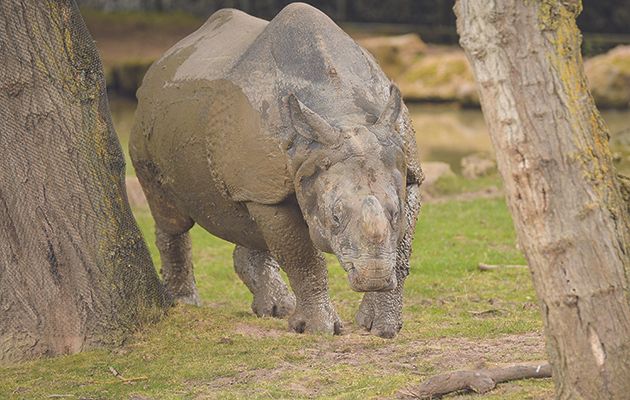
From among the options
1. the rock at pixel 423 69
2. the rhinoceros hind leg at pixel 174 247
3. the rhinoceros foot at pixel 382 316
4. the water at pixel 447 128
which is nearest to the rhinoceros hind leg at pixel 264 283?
the rhinoceros hind leg at pixel 174 247

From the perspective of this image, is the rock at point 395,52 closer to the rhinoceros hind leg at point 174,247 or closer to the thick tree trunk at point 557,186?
the rhinoceros hind leg at point 174,247

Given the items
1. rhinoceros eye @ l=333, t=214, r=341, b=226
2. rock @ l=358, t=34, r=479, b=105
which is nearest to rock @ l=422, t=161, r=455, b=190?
rhinoceros eye @ l=333, t=214, r=341, b=226

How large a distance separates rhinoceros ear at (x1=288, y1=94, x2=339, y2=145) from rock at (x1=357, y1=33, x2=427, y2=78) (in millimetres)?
16537

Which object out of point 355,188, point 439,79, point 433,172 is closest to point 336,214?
point 355,188

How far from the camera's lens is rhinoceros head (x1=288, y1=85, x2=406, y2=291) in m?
6.76

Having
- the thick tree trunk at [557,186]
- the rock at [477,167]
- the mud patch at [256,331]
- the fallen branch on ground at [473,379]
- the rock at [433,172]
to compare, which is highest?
the thick tree trunk at [557,186]

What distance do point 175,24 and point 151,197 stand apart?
1854 centimetres

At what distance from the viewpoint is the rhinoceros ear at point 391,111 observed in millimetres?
7137

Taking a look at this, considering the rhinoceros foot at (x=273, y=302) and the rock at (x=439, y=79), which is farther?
the rock at (x=439, y=79)

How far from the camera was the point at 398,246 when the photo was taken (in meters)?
7.59

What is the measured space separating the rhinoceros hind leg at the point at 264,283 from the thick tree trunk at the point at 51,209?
1254mm

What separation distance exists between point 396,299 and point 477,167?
780cm

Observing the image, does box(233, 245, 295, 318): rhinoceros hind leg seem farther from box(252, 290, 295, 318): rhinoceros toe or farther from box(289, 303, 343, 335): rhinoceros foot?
box(289, 303, 343, 335): rhinoceros foot

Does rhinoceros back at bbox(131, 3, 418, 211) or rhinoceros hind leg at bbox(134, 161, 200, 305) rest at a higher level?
rhinoceros back at bbox(131, 3, 418, 211)
